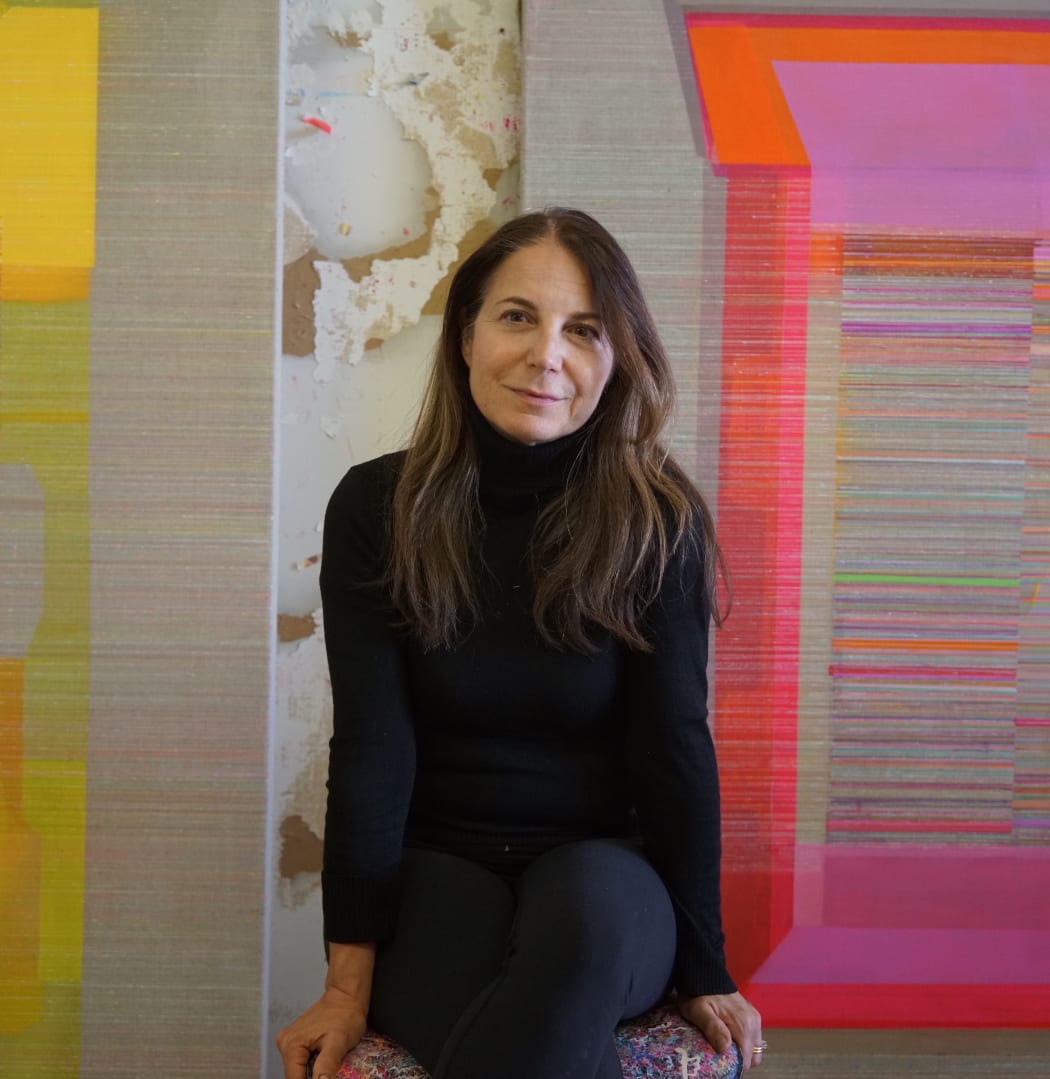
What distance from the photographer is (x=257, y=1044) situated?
1855mm

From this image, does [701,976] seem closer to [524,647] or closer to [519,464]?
[524,647]

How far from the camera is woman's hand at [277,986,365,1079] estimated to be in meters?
1.21

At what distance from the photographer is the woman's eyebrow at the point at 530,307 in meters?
1.41

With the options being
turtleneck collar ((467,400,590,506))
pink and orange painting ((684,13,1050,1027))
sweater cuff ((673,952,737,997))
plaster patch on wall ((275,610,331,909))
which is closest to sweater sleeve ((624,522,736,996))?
sweater cuff ((673,952,737,997))

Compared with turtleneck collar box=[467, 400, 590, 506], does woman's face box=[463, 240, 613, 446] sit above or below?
above

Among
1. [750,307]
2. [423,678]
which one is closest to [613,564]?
[423,678]

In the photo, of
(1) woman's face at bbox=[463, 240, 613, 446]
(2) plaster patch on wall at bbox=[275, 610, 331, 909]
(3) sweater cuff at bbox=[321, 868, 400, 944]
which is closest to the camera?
(3) sweater cuff at bbox=[321, 868, 400, 944]

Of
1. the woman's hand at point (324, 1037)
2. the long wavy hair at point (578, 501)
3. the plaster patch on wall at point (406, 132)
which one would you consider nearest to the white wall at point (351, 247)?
the plaster patch on wall at point (406, 132)

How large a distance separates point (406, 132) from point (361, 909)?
51.7 inches

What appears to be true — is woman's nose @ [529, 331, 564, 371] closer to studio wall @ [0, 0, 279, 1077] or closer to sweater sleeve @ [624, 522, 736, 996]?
sweater sleeve @ [624, 522, 736, 996]

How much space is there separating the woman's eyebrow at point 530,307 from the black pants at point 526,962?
2.08 ft

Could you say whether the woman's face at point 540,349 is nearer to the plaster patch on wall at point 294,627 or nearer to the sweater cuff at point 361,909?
the sweater cuff at point 361,909

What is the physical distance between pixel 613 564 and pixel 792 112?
0.97m

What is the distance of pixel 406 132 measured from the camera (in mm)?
1968
